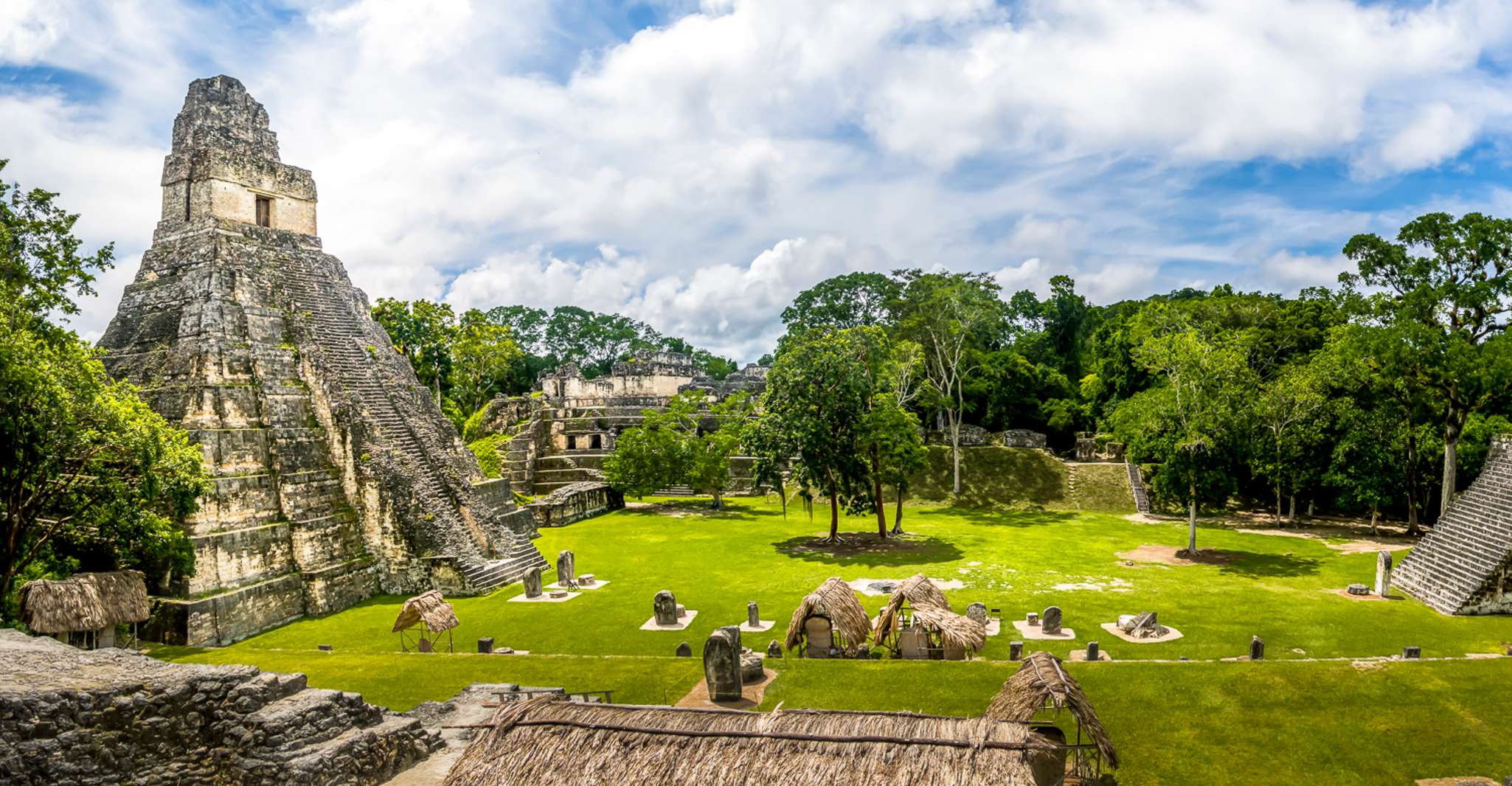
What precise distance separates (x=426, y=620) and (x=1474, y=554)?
21975mm

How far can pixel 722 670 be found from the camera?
39.4 ft

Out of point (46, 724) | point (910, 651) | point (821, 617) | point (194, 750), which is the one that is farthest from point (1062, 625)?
point (46, 724)

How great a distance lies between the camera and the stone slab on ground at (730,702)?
1187 cm

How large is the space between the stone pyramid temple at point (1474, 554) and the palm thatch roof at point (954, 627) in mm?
10491

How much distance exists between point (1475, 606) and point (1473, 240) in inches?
500

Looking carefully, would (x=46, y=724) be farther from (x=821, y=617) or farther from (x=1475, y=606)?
(x=1475, y=606)

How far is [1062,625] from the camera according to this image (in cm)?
1606

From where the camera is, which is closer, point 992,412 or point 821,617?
point 821,617

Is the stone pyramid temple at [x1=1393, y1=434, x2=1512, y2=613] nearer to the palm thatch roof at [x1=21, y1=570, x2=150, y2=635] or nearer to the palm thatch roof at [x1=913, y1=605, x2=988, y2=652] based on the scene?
the palm thatch roof at [x1=913, y1=605, x2=988, y2=652]

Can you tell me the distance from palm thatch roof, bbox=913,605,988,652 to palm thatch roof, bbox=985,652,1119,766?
15.1 ft

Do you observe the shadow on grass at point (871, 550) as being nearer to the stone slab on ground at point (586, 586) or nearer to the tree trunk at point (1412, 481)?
the stone slab on ground at point (586, 586)

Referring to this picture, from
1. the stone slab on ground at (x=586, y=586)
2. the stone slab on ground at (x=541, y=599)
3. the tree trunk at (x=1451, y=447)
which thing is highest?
the tree trunk at (x=1451, y=447)

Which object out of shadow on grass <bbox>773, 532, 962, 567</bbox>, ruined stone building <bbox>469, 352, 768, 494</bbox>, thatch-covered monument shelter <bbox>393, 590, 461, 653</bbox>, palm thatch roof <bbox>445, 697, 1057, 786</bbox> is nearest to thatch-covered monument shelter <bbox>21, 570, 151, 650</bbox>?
thatch-covered monument shelter <bbox>393, 590, 461, 653</bbox>

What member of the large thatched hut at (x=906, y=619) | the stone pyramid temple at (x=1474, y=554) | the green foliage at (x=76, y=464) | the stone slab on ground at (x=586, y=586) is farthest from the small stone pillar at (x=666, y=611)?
the stone pyramid temple at (x=1474, y=554)
